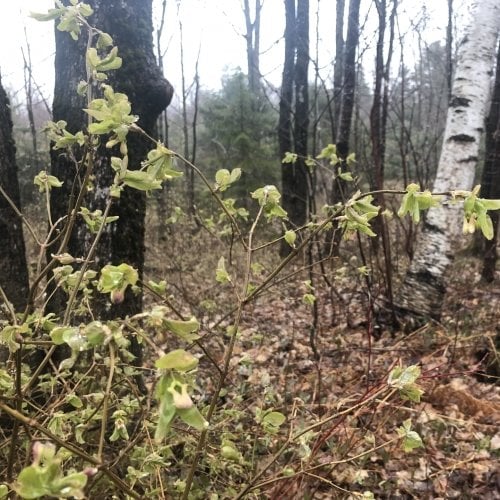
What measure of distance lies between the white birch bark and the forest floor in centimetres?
38

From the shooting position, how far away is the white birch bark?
4.00 metres

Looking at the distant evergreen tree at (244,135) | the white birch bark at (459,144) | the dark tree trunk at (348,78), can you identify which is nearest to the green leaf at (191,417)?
the white birch bark at (459,144)

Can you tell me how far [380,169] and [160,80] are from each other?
2119mm

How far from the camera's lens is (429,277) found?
4.14 meters

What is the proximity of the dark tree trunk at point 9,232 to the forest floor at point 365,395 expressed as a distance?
116 cm

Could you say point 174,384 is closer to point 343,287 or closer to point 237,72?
point 343,287

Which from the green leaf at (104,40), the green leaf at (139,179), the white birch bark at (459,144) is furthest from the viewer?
the white birch bark at (459,144)

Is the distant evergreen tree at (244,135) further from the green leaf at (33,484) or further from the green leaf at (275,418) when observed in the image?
the green leaf at (33,484)

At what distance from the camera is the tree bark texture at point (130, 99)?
2.47 meters

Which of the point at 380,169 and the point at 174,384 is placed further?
the point at 380,169

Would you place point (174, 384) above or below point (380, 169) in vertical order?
below

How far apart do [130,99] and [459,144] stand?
2837mm

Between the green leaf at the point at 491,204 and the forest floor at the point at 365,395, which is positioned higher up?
the green leaf at the point at 491,204

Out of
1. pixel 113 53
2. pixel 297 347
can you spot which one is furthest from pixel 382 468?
pixel 113 53
